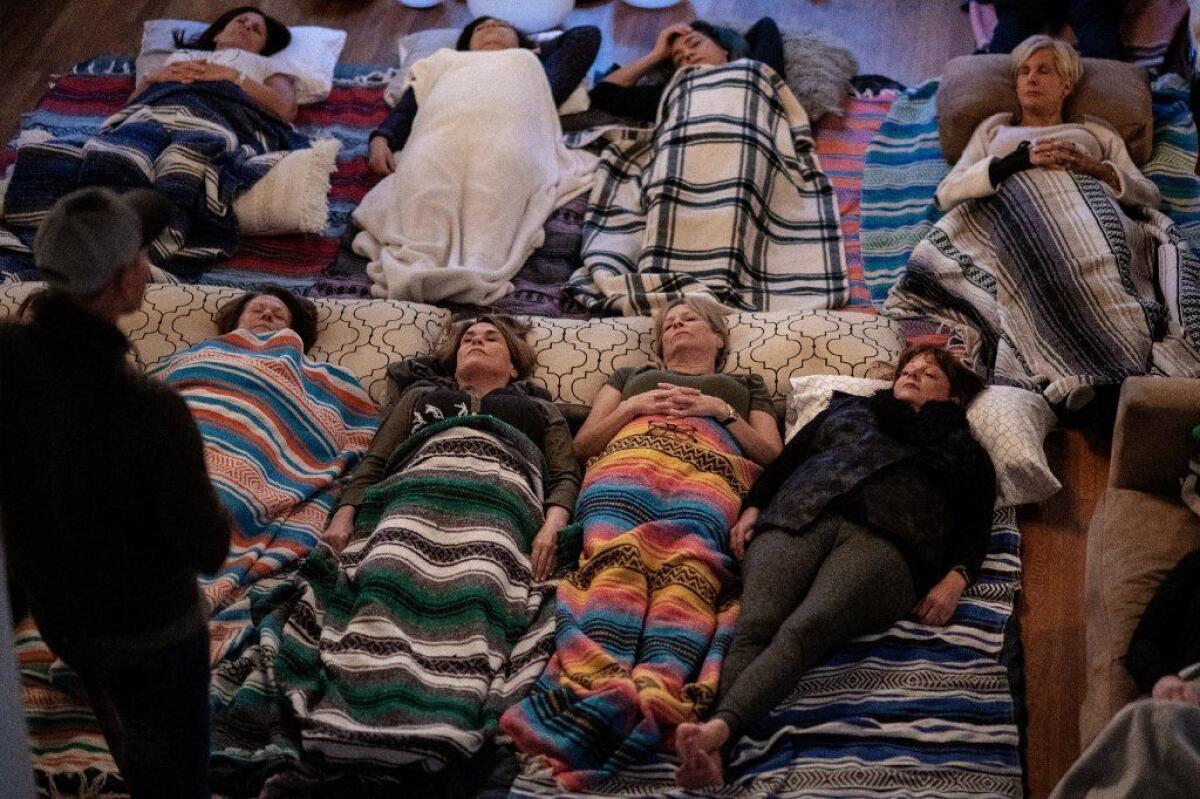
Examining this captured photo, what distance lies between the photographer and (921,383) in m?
2.71

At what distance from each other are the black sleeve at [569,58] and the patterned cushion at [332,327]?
1063 mm

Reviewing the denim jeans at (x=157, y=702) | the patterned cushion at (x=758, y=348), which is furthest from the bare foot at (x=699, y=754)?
the patterned cushion at (x=758, y=348)

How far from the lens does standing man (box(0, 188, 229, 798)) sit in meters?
1.53

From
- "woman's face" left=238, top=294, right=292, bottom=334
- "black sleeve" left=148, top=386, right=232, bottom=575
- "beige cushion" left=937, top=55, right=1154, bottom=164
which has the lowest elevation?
"woman's face" left=238, top=294, right=292, bottom=334

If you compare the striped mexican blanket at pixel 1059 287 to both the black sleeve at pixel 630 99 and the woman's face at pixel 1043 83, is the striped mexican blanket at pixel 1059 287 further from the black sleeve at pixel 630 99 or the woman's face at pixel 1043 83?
the black sleeve at pixel 630 99

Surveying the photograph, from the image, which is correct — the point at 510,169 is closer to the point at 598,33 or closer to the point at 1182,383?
the point at 598,33

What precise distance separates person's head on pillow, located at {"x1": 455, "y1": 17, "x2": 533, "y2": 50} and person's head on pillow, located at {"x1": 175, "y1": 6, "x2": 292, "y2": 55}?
1.74 ft

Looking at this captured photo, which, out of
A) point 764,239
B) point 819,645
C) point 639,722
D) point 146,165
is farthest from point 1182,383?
point 146,165

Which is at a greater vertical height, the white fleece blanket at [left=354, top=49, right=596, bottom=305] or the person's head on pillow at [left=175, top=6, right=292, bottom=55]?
the person's head on pillow at [left=175, top=6, right=292, bottom=55]

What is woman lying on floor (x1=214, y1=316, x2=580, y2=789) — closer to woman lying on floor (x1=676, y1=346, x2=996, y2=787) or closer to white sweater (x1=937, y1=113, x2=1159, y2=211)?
woman lying on floor (x1=676, y1=346, x2=996, y2=787)

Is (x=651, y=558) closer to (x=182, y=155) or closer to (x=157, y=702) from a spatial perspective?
(x=157, y=702)

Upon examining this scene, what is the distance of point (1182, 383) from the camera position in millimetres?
2430

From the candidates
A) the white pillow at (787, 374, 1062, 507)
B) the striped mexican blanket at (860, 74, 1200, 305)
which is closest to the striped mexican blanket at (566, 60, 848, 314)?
the striped mexican blanket at (860, 74, 1200, 305)

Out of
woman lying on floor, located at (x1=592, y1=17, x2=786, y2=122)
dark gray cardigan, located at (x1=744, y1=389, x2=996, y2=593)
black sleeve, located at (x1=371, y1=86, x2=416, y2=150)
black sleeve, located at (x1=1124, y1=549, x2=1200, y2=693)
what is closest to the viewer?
black sleeve, located at (x1=1124, y1=549, x2=1200, y2=693)
